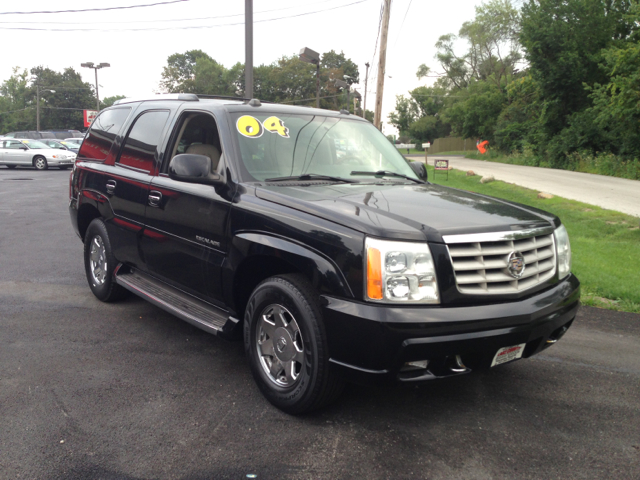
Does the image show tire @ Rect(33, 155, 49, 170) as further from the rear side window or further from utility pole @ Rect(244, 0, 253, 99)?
the rear side window

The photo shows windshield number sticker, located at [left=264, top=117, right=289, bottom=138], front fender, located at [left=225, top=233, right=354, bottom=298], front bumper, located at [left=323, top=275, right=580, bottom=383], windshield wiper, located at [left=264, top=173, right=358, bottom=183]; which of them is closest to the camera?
front bumper, located at [left=323, top=275, right=580, bottom=383]

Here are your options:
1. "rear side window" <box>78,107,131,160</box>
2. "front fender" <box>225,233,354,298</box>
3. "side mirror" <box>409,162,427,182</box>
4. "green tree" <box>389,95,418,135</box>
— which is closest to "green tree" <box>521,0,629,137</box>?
"side mirror" <box>409,162,427,182</box>

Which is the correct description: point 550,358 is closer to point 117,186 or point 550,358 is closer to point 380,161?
point 380,161

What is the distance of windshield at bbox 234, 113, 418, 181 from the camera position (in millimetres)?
3941

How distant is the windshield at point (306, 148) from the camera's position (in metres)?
3.94

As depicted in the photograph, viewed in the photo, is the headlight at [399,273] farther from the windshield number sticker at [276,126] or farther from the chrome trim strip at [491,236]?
the windshield number sticker at [276,126]

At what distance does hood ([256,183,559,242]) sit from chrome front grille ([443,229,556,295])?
57mm

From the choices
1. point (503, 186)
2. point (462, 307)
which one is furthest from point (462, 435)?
point (503, 186)

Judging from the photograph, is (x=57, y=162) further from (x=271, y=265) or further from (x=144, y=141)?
(x=271, y=265)

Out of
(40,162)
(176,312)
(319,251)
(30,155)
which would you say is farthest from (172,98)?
(30,155)

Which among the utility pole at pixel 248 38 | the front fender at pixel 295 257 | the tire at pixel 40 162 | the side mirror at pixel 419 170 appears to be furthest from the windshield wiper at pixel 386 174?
the tire at pixel 40 162

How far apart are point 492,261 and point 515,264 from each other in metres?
0.15

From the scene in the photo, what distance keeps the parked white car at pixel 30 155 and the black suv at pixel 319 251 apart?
86.3ft

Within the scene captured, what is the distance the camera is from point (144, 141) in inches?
187
